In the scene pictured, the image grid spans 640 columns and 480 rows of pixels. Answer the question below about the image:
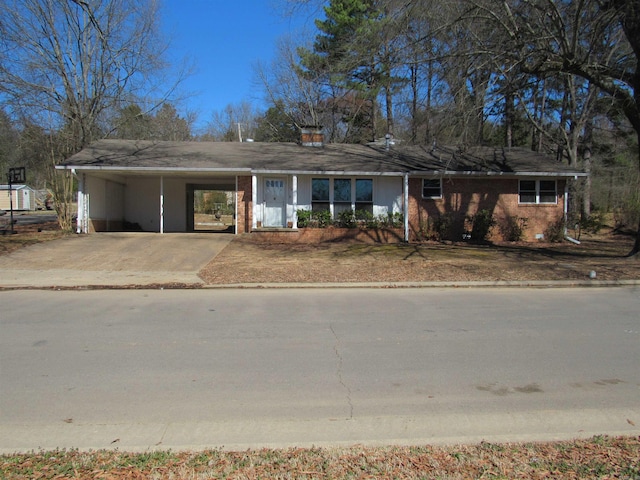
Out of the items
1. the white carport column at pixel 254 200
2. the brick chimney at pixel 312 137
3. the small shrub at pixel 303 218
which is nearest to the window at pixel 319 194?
the small shrub at pixel 303 218

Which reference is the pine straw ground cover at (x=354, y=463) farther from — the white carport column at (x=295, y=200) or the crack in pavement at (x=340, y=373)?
the white carport column at (x=295, y=200)

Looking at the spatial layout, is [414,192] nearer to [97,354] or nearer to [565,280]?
[565,280]

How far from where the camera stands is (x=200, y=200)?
45.3 metres

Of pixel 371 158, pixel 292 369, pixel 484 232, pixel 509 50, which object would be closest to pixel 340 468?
pixel 292 369

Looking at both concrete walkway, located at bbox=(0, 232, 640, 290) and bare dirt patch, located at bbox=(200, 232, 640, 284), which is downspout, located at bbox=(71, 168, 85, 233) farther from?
bare dirt patch, located at bbox=(200, 232, 640, 284)

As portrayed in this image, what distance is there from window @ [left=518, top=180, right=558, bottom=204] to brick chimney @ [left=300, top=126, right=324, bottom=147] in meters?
9.75

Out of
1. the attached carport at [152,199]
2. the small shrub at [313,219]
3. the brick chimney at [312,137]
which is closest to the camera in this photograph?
the small shrub at [313,219]

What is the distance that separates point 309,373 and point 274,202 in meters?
15.9

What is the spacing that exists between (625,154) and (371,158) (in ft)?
86.5

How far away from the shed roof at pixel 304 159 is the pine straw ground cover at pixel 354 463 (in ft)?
50.5

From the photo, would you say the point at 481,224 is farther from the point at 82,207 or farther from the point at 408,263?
the point at 82,207

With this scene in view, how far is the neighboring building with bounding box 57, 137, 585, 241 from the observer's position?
19.7 meters

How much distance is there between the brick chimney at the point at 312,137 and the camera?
80.5ft

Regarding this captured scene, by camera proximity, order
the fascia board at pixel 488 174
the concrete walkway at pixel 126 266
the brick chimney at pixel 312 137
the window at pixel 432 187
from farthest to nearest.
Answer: the brick chimney at pixel 312 137
the window at pixel 432 187
the fascia board at pixel 488 174
the concrete walkway at pixel 126 266
